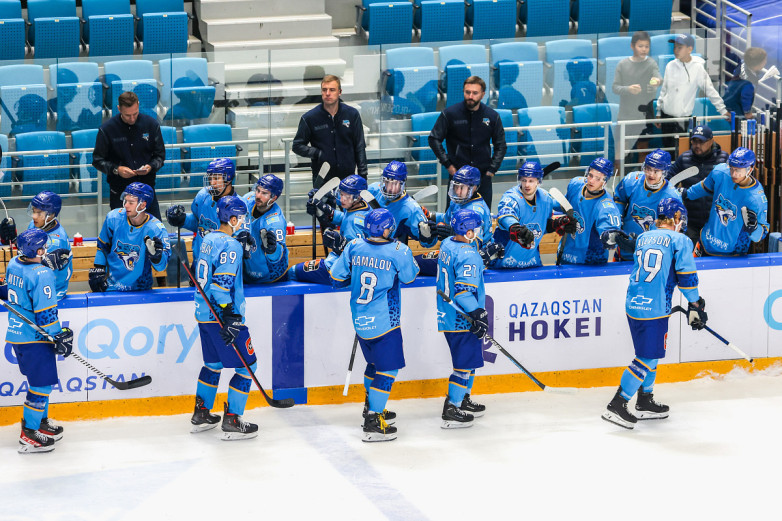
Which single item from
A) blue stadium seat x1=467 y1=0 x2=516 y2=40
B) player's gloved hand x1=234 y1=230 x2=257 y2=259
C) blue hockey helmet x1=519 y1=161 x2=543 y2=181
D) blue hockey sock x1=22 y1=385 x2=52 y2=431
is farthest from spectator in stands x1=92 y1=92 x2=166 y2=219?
blue stadium seat x1=467 y1=0 x2=516 y2=40

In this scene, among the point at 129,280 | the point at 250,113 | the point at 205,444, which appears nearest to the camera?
the point at 205,444

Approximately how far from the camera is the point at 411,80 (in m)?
10.0

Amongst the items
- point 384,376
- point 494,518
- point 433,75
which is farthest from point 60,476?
point 433,75

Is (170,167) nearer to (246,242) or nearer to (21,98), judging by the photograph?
(21,98)

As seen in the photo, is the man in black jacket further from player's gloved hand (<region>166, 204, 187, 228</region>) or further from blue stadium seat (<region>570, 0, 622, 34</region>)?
blue stadium seat (<region>570, 0, 622, 34</region>)

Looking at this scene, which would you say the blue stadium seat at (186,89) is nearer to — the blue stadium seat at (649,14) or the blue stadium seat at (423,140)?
the blue stadium seat at (423,140)

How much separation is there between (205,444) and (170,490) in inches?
29.2

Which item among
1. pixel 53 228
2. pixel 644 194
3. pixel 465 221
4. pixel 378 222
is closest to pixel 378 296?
pixel 378 222

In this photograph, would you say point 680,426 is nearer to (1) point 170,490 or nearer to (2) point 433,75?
(1) point 170,490

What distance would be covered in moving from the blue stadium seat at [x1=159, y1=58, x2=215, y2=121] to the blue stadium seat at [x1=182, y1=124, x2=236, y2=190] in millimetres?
120

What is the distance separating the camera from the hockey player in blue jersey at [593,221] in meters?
8.23

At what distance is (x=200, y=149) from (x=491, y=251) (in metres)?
3.53

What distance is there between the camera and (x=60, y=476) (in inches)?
262

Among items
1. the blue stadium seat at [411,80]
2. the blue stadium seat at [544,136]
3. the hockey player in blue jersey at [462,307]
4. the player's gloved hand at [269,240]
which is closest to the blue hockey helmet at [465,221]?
the hockey player in blue jersey at [462,307]
